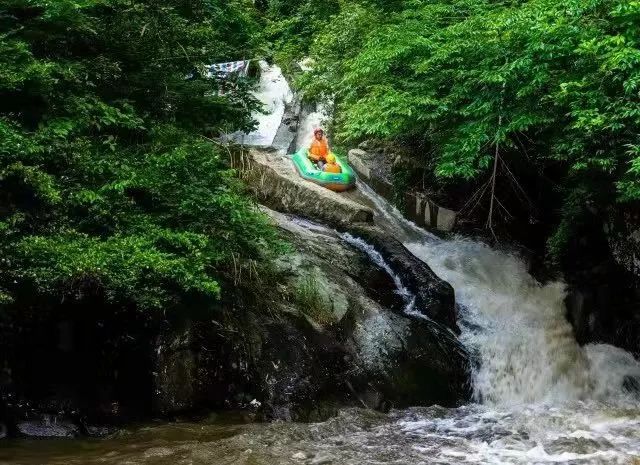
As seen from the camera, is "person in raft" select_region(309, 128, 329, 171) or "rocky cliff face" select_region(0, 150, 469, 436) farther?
"person in raft" select_region(309, 128, 329, 171)

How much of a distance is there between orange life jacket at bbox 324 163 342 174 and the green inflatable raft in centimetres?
10

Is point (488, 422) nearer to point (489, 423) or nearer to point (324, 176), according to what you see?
point (489, 423)

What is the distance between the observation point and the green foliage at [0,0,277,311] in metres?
4.70

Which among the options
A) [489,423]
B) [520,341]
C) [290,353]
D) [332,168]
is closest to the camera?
[489,423]

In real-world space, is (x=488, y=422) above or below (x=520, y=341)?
below

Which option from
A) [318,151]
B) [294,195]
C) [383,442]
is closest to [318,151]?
[318,151]

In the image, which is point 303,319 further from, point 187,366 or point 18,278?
point 18,278

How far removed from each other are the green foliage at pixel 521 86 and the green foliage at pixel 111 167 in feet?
10.4

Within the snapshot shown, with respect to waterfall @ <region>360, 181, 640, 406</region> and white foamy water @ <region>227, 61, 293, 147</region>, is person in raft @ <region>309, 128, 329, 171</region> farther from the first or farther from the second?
white foamy water @ <region>227, 61, 293, 147</region>

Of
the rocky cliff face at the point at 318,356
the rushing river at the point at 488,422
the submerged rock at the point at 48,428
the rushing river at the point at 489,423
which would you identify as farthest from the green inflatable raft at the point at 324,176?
the submerged rock at the point at 48,428

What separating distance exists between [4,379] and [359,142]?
36.8 ft

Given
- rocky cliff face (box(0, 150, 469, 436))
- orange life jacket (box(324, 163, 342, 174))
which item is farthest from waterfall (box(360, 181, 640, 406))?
orange life jacket (box(324, 163, 342, 174))

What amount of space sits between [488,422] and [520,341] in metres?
2.15

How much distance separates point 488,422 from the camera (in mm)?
6113
